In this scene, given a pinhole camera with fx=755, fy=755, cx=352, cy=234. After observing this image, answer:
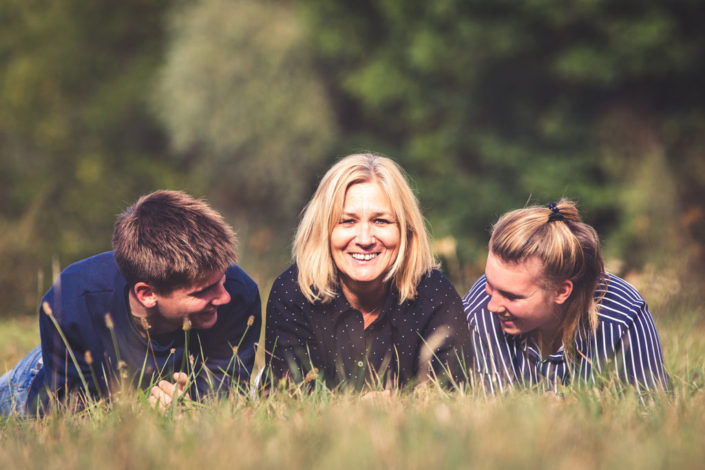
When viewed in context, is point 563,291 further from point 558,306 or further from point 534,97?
point 534,97

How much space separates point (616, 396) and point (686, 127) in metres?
15.2

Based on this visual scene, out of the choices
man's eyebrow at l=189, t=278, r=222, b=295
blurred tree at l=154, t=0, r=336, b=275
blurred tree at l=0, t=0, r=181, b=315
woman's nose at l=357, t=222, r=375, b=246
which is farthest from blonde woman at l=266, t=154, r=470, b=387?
blurred tree at l=0, t=0, r=181, b=315

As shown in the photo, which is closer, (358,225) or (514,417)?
(514,417)

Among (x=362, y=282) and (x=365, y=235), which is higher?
(x=365, y=235)

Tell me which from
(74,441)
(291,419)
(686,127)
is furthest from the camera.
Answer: (686,127)

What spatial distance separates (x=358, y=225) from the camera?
3869 millimetres

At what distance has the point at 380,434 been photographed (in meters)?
2.19

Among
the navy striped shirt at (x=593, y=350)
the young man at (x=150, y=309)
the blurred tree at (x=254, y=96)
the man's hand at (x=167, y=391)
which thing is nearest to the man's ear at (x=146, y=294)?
the young man at (x=150, y=309)

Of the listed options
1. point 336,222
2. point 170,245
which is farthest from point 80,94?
point 170,245

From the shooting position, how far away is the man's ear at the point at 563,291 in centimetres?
370

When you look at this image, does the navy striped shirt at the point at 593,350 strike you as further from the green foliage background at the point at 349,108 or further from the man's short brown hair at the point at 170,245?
the green foliage background at the point at 349,108

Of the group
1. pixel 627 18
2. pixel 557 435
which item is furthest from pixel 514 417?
pixel 627 18

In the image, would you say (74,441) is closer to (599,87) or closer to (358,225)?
(358,225)

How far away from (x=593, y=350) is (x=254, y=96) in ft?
62.6
